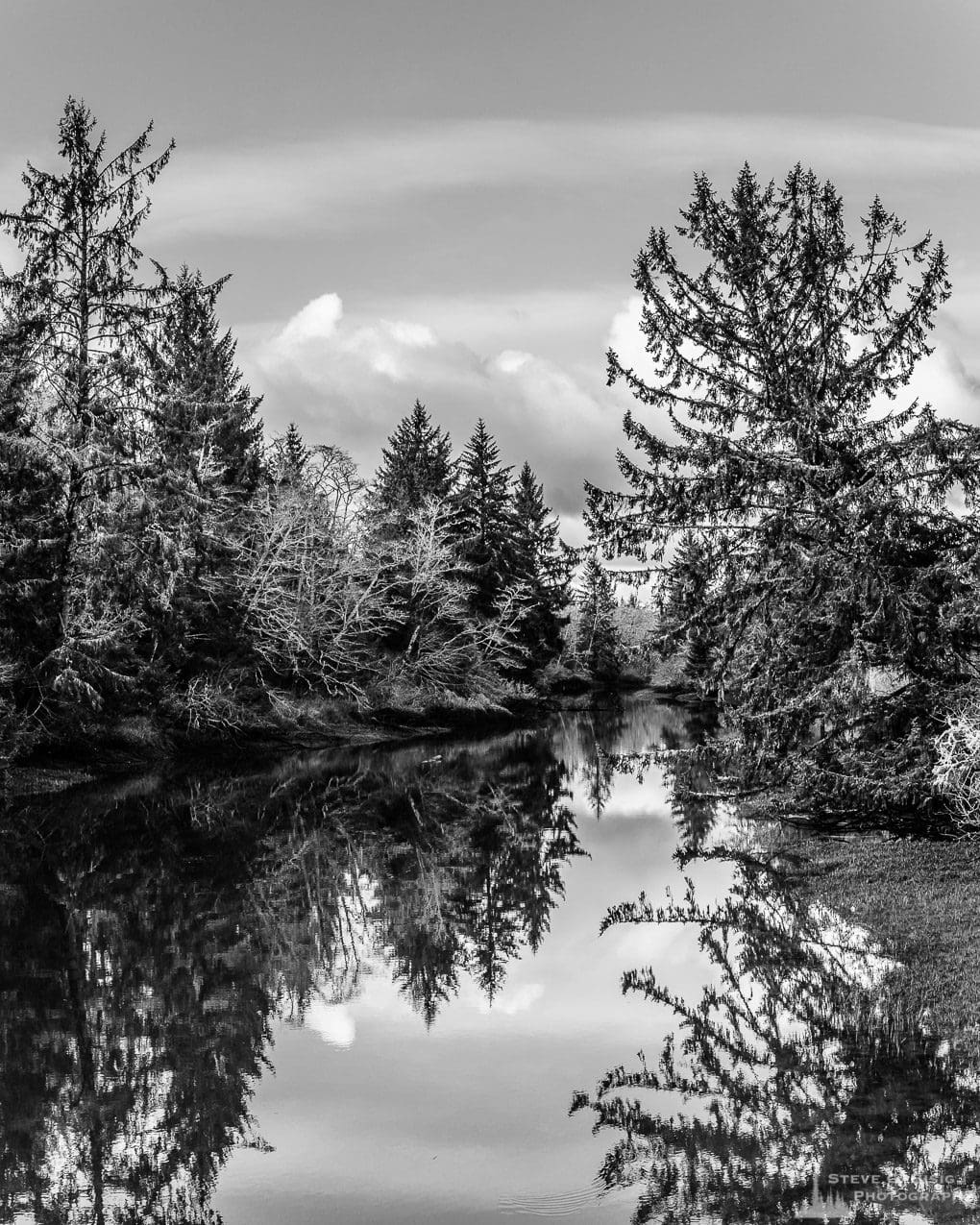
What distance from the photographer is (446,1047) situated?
29.3 ft

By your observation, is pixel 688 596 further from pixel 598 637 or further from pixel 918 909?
pixel 598 637

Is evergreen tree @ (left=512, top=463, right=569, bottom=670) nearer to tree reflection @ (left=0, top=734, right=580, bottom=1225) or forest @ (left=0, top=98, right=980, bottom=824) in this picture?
forest @ (left=0, top=98, right=980, bottom=824)

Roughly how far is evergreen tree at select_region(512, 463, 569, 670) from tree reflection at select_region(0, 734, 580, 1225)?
3201 cm

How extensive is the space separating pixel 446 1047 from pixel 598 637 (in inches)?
2449

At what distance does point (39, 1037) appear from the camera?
A: 352 inches

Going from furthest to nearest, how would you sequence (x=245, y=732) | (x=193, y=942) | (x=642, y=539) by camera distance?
(x=245, y=732) < (x=642, y=539) < (x=193, y=942)

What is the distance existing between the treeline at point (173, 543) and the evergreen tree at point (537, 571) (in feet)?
1.85

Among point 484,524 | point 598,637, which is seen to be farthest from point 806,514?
Answer: point 598,637

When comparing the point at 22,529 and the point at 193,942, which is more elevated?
the point at 22,529

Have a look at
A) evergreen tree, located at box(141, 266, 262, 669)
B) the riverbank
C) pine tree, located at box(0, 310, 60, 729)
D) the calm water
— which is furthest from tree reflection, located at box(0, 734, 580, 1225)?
evergreen tree, located at box(141, 266, 262, 669)

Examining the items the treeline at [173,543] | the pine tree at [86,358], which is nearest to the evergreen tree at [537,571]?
the treeline at [173,543]

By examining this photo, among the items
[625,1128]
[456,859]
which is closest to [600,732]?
[456,859]

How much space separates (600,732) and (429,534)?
1141cm

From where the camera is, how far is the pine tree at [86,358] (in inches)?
920
